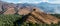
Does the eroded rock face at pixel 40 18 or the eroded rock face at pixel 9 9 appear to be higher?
the eroded rock face at pixel 9 9

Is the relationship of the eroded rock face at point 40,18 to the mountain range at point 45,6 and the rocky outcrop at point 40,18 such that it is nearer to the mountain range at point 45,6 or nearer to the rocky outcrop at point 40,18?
the rocky outcrop at point 40,18

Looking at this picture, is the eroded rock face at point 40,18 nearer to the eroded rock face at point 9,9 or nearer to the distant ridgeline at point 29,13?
the distant ridgeline at point 29,13

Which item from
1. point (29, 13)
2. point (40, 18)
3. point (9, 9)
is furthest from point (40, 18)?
point (9, 9)

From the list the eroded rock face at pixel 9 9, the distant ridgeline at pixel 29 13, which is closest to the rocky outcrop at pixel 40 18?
the distant ridgeline at pixel 29 13

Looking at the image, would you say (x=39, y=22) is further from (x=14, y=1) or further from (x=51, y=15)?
(x=14, y=1)

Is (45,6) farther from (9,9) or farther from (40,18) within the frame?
(9,9)

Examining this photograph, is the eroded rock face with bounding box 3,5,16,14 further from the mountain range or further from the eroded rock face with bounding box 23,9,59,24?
the eroded rock face with bounding box 23,9,59,24

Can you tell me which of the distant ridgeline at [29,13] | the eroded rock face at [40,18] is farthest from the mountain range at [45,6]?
the eroded rock face at [40,18]

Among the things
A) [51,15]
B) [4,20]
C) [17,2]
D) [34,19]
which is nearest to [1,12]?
[4,20]

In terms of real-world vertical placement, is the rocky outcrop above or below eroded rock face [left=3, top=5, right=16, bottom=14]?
below

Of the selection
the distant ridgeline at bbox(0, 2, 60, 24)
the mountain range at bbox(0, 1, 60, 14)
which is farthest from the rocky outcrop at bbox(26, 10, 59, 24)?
the mountain range at bbox(0, 1, 60, 14)

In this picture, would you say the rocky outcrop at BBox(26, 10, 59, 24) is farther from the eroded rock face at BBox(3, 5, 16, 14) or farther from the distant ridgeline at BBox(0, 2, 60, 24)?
the eroded rock face at BBox(3, 5, 16, 14)
